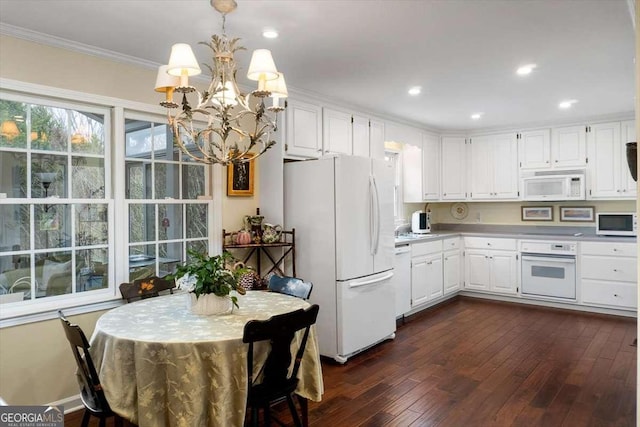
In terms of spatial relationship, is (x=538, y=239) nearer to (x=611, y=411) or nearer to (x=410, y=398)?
(x=611, y=411)

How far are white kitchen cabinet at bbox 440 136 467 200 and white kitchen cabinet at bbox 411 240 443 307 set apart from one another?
112 centimetres

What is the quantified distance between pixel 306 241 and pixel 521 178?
365cm

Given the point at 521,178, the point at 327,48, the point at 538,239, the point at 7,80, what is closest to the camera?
the point at 7,80

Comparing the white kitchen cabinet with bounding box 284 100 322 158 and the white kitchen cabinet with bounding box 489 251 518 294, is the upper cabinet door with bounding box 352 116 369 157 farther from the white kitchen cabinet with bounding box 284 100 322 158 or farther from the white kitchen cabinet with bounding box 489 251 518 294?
Answer: the white kitchen cabinet with bounding box 489 251 518 294

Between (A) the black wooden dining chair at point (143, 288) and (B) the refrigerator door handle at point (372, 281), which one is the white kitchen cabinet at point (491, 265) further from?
(A) the black wooden dining chair at point (143, 288)

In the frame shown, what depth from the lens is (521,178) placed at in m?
5.86

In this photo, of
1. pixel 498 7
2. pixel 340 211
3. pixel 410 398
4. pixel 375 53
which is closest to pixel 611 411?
pixel 410 398

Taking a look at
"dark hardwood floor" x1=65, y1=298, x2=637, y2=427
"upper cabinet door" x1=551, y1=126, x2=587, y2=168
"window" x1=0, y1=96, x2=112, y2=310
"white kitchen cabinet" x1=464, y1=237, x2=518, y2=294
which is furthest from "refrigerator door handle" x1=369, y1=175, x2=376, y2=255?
"upper cabinet door" x1=551, y1=126, x2=587, y2=168

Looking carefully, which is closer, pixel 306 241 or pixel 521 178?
pixel 306 241

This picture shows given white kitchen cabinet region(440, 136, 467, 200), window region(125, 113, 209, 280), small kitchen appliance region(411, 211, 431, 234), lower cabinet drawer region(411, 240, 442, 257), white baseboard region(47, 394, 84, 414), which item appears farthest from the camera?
white kitchen cabinet region(440, 136, 467, 200)

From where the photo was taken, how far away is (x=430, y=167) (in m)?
6.09

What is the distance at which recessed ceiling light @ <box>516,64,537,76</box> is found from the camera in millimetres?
3359

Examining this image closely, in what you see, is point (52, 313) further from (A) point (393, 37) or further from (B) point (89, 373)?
(A) point (393, 37)

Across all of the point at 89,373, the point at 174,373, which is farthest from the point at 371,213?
the point at 89,373
